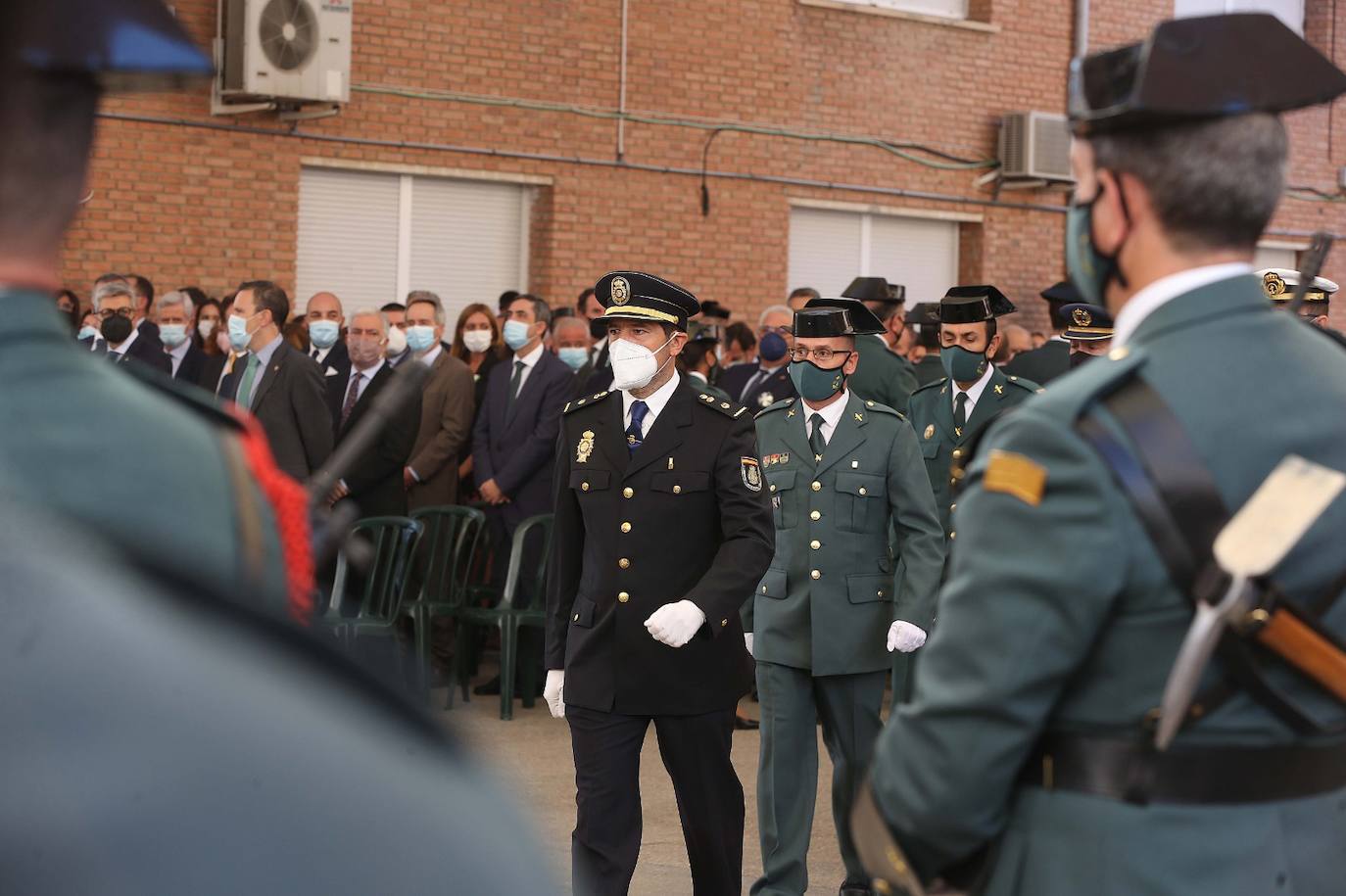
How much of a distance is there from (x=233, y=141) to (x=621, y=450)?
9.24 metres

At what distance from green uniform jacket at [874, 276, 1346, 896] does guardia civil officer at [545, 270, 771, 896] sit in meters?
2.95

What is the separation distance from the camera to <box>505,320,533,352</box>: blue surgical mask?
10398 mm

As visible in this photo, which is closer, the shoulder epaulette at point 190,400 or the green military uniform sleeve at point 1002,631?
the shoulder epaulette at point 190,400

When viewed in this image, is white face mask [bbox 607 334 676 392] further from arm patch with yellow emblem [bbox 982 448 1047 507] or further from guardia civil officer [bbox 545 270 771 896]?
arm patch with yellow emblem [bbox 982 448 1047 507]

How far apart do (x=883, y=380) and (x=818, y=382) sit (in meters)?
3.32

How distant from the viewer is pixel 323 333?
432 inches


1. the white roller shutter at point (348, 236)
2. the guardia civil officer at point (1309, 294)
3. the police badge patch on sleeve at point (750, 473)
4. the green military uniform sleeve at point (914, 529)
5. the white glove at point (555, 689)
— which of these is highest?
the white roller shutter at point (348, 236)

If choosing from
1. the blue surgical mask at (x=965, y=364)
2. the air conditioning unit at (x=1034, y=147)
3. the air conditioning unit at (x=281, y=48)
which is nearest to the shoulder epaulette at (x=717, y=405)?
the blue surgical mask at (x=965, y=364)

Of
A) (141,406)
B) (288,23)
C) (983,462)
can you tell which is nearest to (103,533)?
(141,406)

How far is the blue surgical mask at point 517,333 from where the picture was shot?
10398 millimetres

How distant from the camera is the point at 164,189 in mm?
13242

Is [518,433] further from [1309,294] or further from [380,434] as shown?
[1309,294]

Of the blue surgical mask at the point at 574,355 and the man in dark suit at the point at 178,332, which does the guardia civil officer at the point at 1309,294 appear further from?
the man in dark suit at the point at 178,332

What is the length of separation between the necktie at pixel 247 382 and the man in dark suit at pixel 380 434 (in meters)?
0.80
